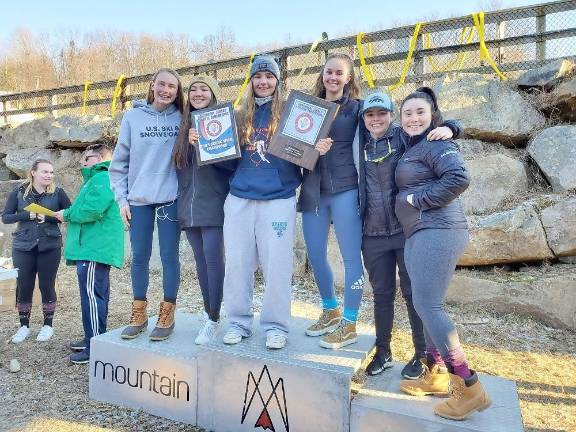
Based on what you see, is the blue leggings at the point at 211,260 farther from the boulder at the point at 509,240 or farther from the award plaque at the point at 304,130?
the boulder at the point at 509,240

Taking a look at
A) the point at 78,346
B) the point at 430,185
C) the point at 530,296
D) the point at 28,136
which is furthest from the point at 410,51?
the point at 28,136

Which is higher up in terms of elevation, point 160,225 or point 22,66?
point 22,66

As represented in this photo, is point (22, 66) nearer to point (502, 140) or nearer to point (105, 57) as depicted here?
point (105, 57)

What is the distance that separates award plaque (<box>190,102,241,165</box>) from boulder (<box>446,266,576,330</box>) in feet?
11.9

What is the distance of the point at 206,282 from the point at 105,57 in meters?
26.3

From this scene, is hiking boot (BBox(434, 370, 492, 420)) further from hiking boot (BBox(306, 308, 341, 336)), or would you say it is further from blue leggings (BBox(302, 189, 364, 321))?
hiking boot (BBox(306, 308, 341, 336))

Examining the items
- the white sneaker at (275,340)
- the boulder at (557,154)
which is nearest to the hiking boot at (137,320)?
the white sneaker at (275,340)

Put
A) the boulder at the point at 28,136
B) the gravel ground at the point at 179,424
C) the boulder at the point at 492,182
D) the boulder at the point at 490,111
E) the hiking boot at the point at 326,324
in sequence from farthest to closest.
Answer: the boulder at the point at 28,136
the boulder at the point at 490,111
the boulder at the point at 492,182
the hiking boot at the point at 326,324
the gravel ground at the point at 179,424

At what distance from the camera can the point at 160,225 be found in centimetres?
350

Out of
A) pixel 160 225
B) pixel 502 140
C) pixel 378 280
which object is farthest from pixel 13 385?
pixel 502 140

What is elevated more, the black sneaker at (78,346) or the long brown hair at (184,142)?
the long brown hair at (184,142)

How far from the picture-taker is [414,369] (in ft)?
9.88

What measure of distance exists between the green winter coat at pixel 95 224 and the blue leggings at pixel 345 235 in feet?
6.18

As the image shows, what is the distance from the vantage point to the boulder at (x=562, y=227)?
18.0 ft
